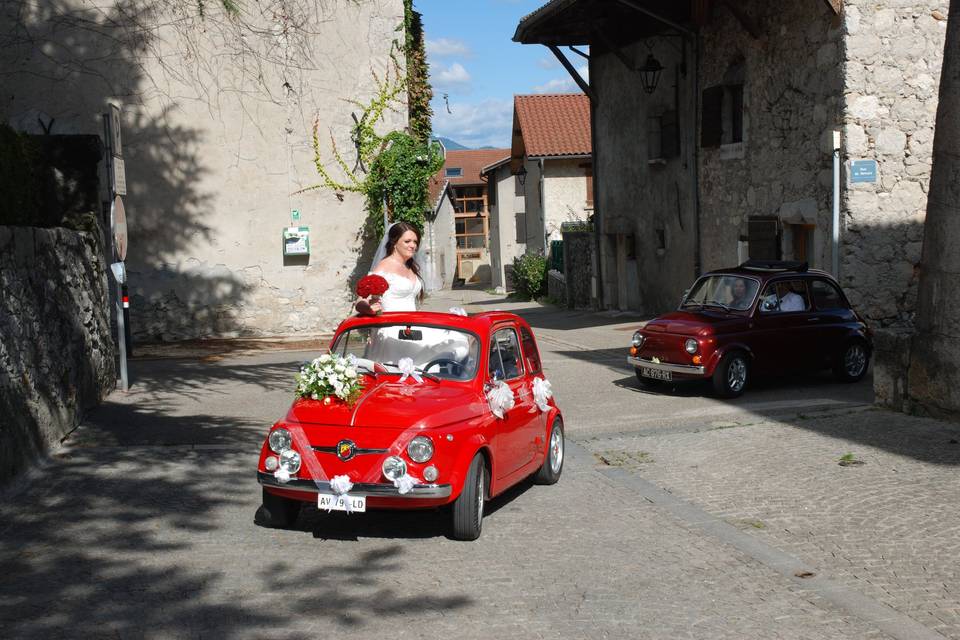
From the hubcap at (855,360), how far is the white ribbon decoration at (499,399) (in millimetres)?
8059

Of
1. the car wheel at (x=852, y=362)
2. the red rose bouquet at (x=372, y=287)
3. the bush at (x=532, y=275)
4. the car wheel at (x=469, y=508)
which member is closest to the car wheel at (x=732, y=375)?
the car wheel at (x=852, y=362)

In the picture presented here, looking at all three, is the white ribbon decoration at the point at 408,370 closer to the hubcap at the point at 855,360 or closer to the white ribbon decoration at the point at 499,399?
the white ribbon decoration at the point at 499,399

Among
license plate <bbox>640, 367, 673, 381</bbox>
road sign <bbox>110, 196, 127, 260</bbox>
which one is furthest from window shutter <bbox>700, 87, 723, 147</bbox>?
road sign <bbox>110, 196, 127, 260</bbox>

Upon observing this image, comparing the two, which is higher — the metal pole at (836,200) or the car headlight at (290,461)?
the metal pole at (836,200)

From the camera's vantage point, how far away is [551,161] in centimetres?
4544

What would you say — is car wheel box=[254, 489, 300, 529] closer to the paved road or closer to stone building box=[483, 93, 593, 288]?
the paved road

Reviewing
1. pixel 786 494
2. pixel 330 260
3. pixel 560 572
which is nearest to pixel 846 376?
pixel 786 494

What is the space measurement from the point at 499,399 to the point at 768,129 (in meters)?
13.2

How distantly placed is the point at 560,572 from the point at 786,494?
2.76m

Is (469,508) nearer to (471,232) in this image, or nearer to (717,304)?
(717,304)

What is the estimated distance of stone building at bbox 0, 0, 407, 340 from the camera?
19.9m

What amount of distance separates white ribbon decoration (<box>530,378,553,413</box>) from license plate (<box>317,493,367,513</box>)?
1.96 m

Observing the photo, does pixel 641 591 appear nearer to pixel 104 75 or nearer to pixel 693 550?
pixel 693 550

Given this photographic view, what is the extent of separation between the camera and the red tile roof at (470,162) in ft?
290
